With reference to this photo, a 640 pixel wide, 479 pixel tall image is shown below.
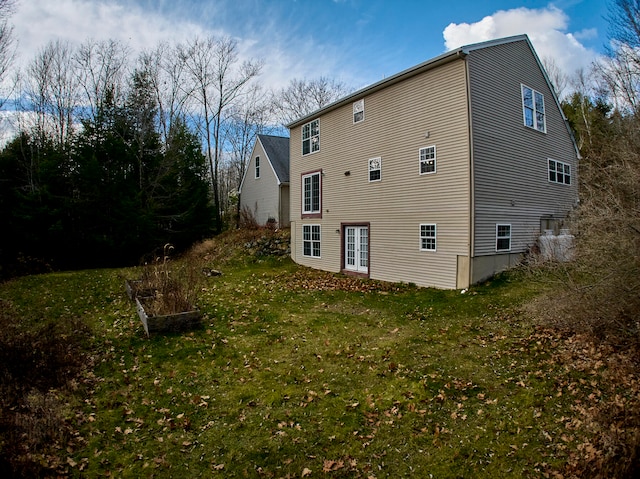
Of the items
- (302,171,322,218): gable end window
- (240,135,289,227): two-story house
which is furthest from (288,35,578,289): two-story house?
(240,135,289,227): two-story house

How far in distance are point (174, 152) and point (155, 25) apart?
9609 millimetres

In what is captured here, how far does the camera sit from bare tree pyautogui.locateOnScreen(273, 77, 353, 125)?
118 ft

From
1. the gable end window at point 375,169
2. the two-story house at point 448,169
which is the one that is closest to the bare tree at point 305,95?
the two-story house at point 448,169

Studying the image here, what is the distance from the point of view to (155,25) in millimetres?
15289

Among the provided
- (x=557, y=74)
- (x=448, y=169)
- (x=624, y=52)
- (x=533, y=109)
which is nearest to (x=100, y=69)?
(x=448, y=169)

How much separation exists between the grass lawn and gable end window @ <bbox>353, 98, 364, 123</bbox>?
899 centimetres

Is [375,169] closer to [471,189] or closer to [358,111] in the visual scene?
[358,111]

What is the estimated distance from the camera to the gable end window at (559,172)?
1484 cm

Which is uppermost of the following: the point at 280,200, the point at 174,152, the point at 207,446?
the point at 174,152

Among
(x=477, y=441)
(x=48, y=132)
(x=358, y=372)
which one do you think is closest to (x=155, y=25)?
(x=48, y=132)

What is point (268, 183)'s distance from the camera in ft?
83.1

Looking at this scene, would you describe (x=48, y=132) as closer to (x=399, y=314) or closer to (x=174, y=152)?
(x=174, y=152)

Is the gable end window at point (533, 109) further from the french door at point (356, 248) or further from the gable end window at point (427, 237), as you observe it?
the french door at point (356, 248)

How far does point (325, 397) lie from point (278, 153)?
22.7 metres
